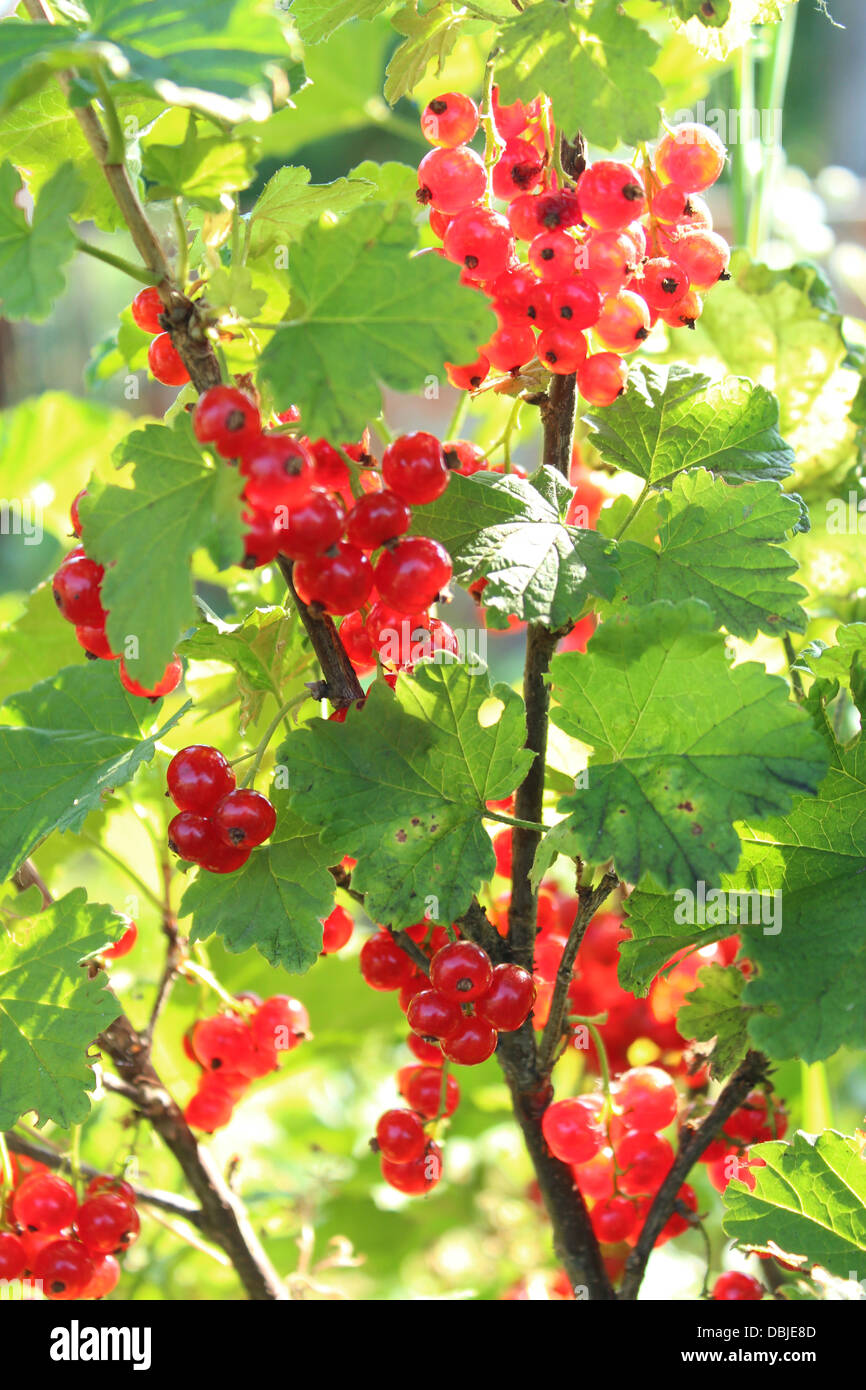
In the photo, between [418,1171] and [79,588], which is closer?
[79,588]

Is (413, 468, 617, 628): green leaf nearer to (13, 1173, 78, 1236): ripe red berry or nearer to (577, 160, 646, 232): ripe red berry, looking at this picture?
(577, 160, 646, 232): ripe red berry

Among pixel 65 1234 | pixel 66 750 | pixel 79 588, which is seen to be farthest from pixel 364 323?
pixel 65 1234

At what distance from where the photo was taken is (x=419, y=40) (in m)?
0.52

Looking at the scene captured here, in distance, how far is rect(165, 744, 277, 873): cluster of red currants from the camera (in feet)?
1.56

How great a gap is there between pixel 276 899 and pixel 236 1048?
0.22m

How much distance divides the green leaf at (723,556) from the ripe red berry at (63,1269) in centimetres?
42

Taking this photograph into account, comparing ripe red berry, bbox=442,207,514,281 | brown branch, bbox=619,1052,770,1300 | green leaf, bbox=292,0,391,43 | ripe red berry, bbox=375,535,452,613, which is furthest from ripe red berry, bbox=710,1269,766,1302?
green leaf, bbox=292,0,391,43

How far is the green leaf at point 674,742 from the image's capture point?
418 millimetres

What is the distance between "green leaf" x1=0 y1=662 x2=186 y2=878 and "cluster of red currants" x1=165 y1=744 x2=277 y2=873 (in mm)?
22

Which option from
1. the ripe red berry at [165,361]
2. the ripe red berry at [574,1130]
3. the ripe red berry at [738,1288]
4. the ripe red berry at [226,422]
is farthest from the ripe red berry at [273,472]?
the ripe red berry at [738,1288]

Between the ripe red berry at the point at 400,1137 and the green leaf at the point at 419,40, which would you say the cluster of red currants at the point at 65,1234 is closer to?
the ripe red berry at the point at 400,1137

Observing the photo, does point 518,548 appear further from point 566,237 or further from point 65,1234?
point 65,1234

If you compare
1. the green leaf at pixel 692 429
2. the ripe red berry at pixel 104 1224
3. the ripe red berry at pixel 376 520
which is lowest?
the ripe red berry at pixel 104 1224
